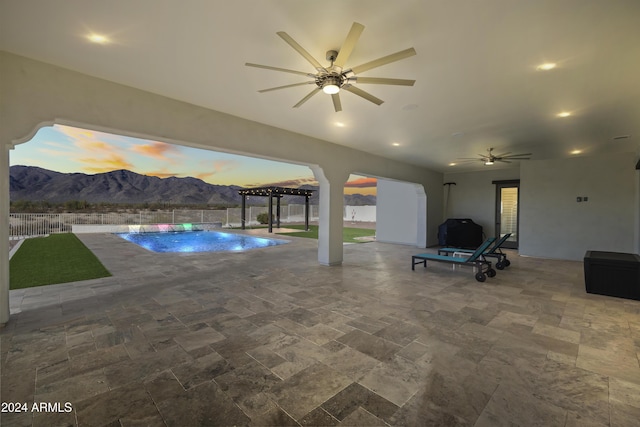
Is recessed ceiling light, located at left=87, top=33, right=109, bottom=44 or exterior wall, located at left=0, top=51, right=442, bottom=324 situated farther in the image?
exterior wall, located at left=0, top=51, right=442, bottom=324

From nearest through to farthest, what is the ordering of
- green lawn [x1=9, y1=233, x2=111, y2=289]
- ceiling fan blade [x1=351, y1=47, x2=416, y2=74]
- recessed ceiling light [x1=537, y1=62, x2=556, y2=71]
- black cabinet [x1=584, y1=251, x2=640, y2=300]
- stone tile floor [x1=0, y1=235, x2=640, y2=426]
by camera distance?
stone tile floor [x1=0, y1=235, x2=640, y2=426], ceiling fan blade [x1=351, y1=47, x2=416, y2=74], recessed ceiling light [x1=537, y1=62, x2=556, y2=71], black cabinet [x1=584, y1=251, x2=640, y2=300], green lawn [x1=9, y1=233, x2=111, y2=289]

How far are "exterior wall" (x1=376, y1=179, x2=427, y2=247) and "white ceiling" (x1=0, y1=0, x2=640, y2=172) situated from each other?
608 centimetres

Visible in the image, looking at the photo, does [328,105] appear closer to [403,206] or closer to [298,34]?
[298,34]

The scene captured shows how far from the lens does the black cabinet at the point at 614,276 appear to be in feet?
14.7

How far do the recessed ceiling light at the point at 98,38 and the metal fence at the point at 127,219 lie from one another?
9169 millimetres

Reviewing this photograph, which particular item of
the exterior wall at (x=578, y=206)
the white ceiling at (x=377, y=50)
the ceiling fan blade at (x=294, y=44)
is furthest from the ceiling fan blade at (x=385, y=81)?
the exterior wall at (x=578, y=206)

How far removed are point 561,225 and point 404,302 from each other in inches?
286

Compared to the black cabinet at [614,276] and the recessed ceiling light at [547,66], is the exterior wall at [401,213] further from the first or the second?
the recessed ceiling light at [547,66]

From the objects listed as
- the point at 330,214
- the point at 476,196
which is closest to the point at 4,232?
the point at 330,214

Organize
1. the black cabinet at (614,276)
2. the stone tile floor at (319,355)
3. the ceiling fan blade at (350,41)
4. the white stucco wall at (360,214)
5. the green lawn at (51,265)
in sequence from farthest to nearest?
the white stucco wall at (360,214), the green lawn at (51,265), the black cabinet at (614,276), the ceiling fan blade at (350,41), the stone tile floor at (319,355)

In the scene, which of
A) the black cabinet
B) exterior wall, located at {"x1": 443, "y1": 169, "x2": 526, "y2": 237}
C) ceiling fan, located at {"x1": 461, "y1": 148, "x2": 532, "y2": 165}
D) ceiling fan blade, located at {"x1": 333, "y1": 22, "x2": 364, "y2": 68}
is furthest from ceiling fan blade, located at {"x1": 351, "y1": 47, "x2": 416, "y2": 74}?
exterior wall, located at {"x1": 443, "y1": 169, "x2": 526, "y2": 237}

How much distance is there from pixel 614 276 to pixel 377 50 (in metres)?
5.60

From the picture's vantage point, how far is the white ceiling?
229 centimetres

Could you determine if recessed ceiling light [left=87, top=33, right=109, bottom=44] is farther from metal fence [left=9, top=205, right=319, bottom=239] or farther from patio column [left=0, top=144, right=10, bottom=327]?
metal fence [left=9, top=205, right=319, bottom=239]
